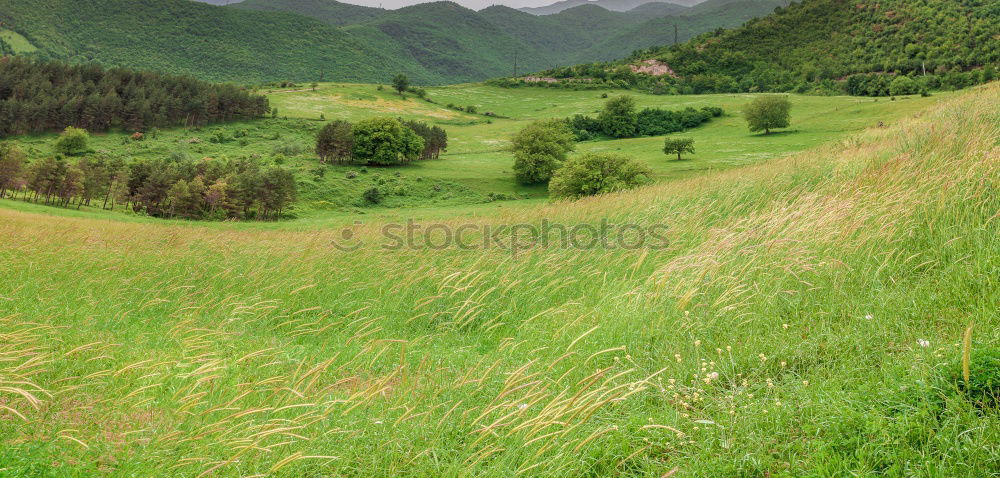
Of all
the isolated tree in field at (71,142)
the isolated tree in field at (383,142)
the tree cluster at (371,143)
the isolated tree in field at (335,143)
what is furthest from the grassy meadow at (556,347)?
the isolated tree in field at (71,142)

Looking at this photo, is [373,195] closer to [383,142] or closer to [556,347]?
[383,142]

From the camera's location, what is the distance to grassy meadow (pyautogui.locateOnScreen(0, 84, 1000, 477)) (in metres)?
2.79

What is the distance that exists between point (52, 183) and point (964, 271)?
84.4 m

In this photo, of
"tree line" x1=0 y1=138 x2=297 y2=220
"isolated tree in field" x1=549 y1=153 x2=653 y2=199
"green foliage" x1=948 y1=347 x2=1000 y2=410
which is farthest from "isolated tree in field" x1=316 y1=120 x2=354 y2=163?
"green foliage" x1=948 y1=347 x2=1000 y2=410

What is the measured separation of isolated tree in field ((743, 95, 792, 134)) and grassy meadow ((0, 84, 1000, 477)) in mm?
89433

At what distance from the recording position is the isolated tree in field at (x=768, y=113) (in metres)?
87.3

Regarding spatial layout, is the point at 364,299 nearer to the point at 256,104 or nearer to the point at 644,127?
the point at 644,127

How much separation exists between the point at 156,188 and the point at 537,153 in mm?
52875

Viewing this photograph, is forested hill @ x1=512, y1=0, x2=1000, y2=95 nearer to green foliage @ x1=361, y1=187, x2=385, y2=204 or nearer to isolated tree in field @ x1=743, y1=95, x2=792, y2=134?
isolated tree in field @ x1=743, y1=95, x2=792, y2=134

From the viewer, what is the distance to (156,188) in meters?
62.6

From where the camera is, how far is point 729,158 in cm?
7294

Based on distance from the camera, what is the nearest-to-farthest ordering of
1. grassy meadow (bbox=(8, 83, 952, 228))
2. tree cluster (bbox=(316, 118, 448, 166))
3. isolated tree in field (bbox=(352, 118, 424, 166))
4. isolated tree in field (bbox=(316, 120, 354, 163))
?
1. grassy meadow (bbox=(8, 83, 952, 228))
2. isolated tree in field (bbox=(352, 118, 424, 166))
3. tree cluster (bbox=(316, 118, 448, 166))
4. isolated tree in field (bbox=(316, 120, 354, 163))

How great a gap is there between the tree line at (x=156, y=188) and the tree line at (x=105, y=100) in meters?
52.8

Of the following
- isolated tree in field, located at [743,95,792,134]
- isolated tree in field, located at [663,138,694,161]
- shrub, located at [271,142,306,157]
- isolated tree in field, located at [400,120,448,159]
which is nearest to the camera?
isolated tree in field, located at [663,138,694,161]
